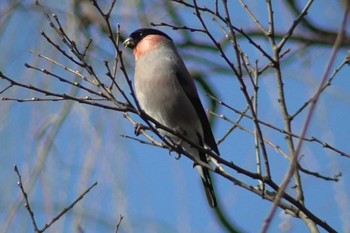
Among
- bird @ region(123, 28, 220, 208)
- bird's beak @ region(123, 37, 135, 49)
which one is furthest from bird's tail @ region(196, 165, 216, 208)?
bird's beak @ region(123, 37, 135, 49)

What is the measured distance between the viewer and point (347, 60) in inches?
78.9

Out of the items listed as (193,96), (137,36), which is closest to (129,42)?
(137,36)

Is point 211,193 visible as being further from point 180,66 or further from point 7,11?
point 7,11

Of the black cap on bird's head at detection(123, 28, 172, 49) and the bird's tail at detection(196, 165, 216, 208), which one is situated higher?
the black cap on bird's head at detection(123, 28, 172, 49)

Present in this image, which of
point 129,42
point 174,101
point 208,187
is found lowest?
point 208,187

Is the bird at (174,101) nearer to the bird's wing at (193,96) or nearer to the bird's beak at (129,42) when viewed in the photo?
the bird's wing at (193,96)

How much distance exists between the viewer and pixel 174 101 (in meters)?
2.81

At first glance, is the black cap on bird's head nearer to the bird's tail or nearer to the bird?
the bird

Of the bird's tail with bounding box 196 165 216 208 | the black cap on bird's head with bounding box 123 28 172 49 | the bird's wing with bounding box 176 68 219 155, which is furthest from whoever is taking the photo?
the black cap on bird's head with bounding box 123 28 172 49

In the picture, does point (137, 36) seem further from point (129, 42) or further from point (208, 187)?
point (208, 187)

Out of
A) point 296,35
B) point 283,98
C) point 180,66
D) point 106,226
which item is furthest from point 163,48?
point 283,98

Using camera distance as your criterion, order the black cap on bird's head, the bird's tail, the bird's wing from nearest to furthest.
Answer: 1. the bird's tail
2. the bird's wing
3. the black cap on bird's head

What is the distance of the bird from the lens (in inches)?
109

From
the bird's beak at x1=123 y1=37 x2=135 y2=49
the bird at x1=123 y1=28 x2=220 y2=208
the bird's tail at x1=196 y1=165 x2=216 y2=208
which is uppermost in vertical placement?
the bird's beak at x1=123 y1=37 x2=135 y2=49
